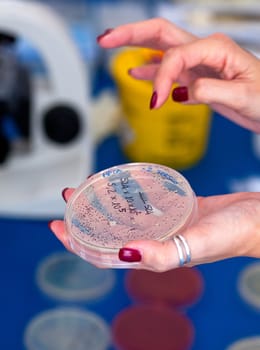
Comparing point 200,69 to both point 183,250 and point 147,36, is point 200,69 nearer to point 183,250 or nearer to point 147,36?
point 147,36

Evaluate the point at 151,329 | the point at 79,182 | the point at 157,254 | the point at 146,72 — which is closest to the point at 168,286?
the point at 151,329

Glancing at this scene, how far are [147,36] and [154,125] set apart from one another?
1.39ft

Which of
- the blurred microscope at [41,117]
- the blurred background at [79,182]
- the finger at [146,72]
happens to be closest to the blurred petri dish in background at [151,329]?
the blurred background at [79,182]

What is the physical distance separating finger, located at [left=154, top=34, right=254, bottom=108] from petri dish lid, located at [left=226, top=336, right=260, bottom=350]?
374mm

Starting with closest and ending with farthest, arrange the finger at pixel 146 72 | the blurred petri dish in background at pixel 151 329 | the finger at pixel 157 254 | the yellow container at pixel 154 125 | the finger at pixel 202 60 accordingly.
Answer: the finger at pixel 157 254
the finger at pixel 202 60
the finger at pixel 146 72
the blurred petri dish in background at pixel 151 329
the yellow container at pixel 154 125

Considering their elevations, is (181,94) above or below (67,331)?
above

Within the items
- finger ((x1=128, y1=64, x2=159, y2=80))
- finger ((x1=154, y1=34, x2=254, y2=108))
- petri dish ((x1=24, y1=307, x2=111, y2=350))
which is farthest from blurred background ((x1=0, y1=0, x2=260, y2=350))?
finger ((x1=154, y1=34, x2=254, y2=108))

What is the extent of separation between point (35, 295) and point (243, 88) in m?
0.48

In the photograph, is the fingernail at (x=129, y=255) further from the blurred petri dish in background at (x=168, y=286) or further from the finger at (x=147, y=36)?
the blurred petri dish in background at (x=168, y=286)

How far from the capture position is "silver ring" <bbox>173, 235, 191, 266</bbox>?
1.59ft

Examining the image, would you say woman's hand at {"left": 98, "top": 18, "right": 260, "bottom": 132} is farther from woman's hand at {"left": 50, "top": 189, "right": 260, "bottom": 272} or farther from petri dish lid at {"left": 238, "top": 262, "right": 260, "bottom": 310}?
petri dish lid at {"left": 238, "top": 262, "right": 260, "bottom": 310}

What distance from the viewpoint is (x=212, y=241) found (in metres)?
0.50

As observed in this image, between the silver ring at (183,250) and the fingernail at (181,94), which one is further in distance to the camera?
the fingernail at (181,94)

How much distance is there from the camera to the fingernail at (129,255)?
19.0 inches
